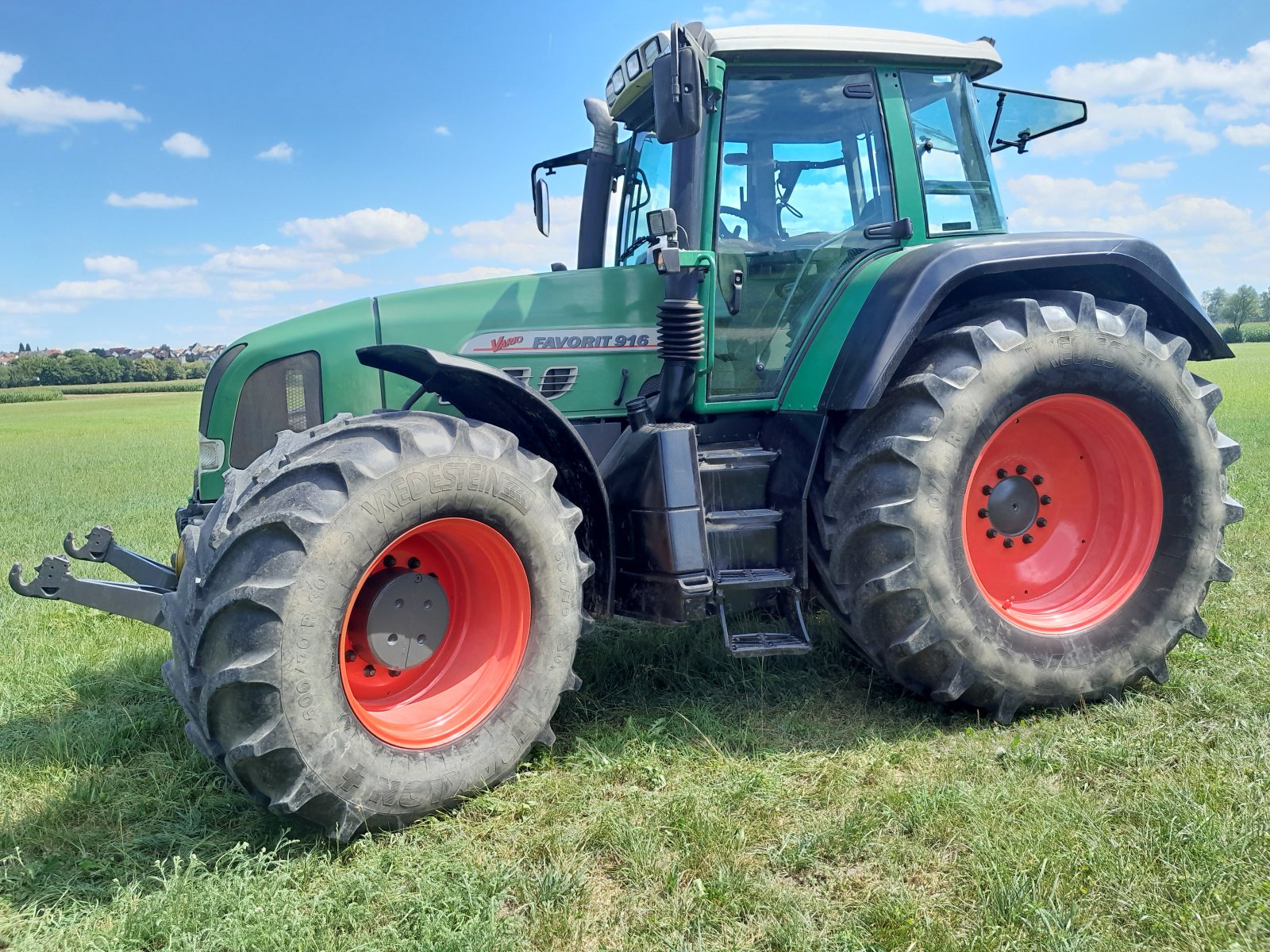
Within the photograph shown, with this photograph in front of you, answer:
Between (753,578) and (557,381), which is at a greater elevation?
(557,381)

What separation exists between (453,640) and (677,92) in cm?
205

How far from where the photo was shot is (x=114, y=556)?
3.96 m

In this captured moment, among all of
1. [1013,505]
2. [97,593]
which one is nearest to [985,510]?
[1013,505]

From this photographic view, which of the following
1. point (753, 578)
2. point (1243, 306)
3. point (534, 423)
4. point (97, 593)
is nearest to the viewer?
point (97, 593)

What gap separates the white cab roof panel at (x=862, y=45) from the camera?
12.4 feet

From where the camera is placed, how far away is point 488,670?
10.6 ft

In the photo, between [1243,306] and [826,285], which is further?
[1243,306]

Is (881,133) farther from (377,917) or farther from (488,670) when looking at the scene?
(377,917)

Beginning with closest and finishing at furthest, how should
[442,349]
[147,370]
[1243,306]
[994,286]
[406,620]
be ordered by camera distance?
[406,620]
[442,349]
[994,286]
[147,370]
[1243,306]

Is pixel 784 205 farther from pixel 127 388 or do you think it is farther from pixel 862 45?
pixel 127 388

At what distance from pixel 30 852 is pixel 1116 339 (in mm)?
4242

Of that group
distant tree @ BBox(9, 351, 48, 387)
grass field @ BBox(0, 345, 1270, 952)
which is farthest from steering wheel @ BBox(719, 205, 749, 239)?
distant tree @ BBox(9, 351, 48, 387)

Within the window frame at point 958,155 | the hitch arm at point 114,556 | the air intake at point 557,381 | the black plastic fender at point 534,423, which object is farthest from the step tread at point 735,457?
the hitch arm at point 114,556

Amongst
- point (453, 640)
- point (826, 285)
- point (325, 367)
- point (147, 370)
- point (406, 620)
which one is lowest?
point (453, 640)
